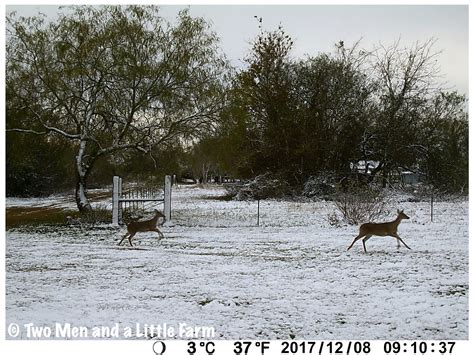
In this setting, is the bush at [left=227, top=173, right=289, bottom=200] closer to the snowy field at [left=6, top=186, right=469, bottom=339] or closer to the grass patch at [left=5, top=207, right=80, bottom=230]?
the snowy field at [left=6, top=186, right=469, bottom=339]

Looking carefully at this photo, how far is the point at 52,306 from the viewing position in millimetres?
3832

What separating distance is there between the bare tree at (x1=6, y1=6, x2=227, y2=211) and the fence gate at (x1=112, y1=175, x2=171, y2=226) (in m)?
0.39

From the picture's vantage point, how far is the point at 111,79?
6.58 metres

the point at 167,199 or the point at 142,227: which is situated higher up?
the point at 167,199

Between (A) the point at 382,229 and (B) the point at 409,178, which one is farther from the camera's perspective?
(B) the point at 409,178

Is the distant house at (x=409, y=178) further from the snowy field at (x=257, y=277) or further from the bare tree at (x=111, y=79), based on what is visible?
the bare tree at (x=111, y=79)

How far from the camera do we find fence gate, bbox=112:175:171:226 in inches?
254

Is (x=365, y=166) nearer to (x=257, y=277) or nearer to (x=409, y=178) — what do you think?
(x=409, y=178)

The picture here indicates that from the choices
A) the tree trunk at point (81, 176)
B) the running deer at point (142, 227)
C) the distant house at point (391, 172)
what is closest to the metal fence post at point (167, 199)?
the running deer at point (142, 227)

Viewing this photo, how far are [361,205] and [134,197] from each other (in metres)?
2.92

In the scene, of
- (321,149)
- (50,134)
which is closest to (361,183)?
(321,149)

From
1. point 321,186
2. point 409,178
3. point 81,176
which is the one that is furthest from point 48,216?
point 409,178

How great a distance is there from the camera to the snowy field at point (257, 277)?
361cm

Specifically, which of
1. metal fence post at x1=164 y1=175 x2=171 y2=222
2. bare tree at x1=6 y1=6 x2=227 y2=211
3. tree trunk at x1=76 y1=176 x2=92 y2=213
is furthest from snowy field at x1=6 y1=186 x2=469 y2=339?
bare tree at x1=6 y1=6 x2=227 y2=211
